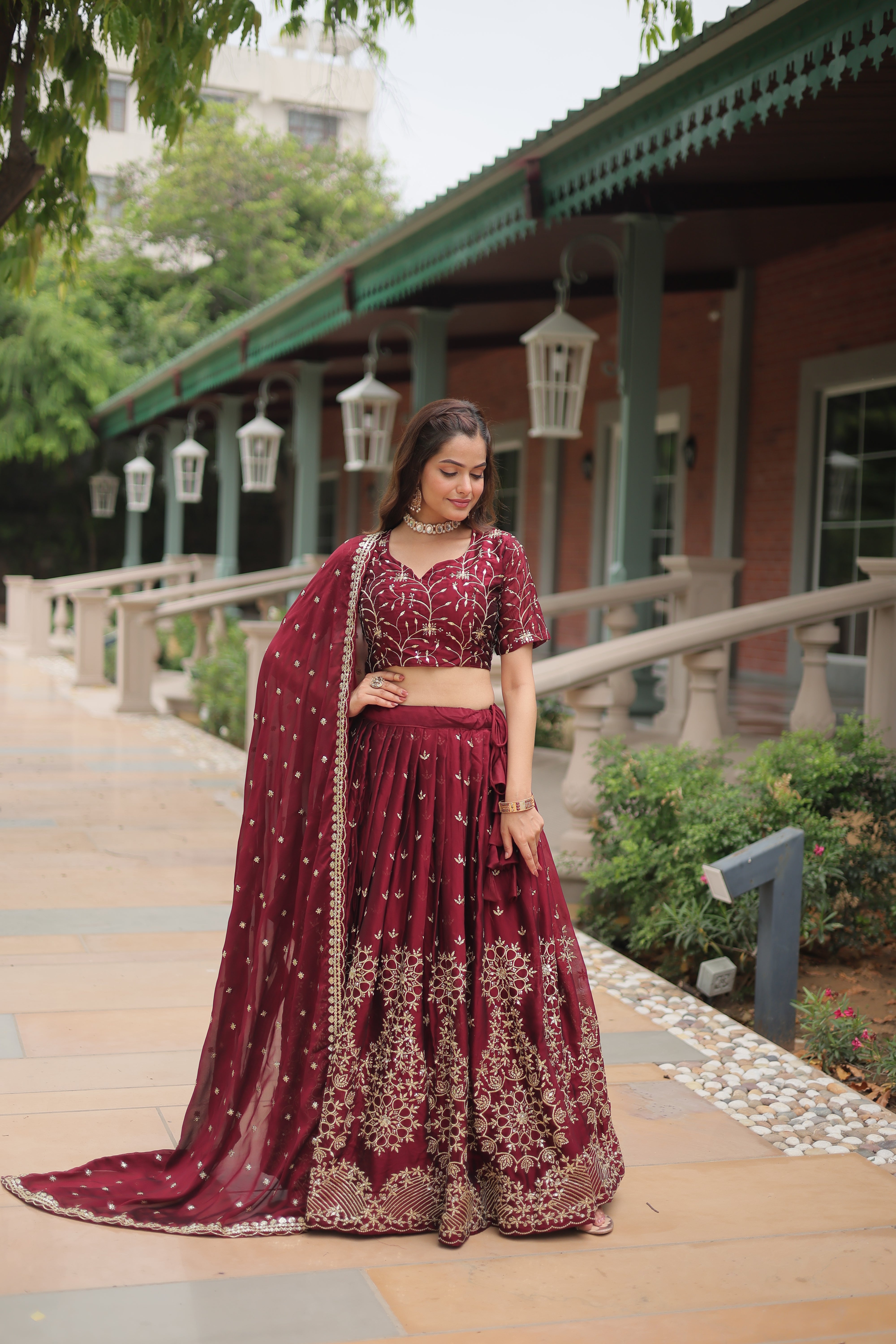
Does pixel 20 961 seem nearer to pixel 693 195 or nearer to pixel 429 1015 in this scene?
pixel 429 1015

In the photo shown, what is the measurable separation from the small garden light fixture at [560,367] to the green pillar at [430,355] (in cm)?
301

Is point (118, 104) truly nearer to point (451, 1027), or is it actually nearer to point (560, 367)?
point (560, 367)

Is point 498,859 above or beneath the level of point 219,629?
above

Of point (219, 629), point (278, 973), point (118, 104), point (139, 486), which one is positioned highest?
point (118, 104)

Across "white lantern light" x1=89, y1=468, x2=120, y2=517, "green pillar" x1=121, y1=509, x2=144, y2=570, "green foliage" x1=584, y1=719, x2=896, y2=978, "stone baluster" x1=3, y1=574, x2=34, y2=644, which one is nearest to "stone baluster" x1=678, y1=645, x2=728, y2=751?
"green foliage" x1=584, y1=719, x2=896, y2=978

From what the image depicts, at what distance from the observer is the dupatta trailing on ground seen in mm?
2793

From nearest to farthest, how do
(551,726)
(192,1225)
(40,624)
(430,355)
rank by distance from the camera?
(192,1225), (551,726), (430,355), (40,624)

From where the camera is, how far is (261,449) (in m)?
13.3

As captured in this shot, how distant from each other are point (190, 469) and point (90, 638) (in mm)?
3752

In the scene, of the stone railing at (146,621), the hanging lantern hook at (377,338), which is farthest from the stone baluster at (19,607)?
the hanging lantern hook at (377,338)

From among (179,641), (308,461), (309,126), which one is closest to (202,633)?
(308,461)

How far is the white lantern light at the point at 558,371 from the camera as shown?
7242 millimetres

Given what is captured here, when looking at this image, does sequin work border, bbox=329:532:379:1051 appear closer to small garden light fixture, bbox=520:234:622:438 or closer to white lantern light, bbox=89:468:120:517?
small garden light fixture, bbox=520:234:622:438

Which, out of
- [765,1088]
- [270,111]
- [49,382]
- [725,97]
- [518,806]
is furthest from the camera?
[270,111]
